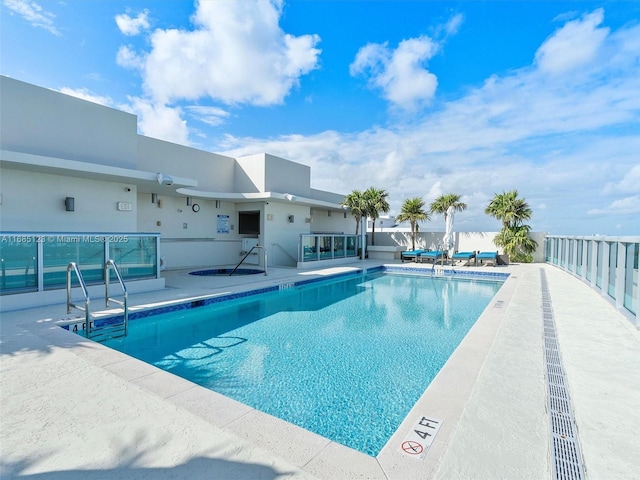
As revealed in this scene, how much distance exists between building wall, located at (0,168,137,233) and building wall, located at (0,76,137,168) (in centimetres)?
64

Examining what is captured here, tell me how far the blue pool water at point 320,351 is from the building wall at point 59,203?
426cm

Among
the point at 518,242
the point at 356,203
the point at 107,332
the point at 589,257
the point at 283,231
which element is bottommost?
the point at 107,332

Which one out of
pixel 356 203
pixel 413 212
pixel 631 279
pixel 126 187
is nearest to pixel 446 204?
pixel 413 212

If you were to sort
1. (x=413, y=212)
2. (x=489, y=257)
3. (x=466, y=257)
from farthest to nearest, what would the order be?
1. (x=413, y=212)
2. (x=466, y=257)
3. (x=489, y=257)

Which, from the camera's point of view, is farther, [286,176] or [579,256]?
[286,176]

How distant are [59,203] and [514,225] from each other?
18.0m

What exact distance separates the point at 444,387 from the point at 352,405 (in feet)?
3.21

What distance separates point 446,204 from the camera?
56.2ft

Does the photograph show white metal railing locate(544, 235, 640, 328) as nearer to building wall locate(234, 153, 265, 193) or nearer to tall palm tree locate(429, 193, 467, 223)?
tall palm tree locate(429, 193, 467, 223)

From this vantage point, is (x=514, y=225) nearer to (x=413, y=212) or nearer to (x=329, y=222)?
(x=413, y=212)

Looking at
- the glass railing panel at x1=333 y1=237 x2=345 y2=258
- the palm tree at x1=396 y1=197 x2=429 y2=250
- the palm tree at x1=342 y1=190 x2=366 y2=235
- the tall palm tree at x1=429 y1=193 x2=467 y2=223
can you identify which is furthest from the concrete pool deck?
the tall palm tree at x1=429 y1=193 x2=467 y2=223

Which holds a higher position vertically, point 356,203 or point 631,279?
point 356,203

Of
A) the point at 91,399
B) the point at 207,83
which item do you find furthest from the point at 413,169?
the point at 91,399

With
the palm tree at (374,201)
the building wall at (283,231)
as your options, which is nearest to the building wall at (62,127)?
the building wall at (283,231)
